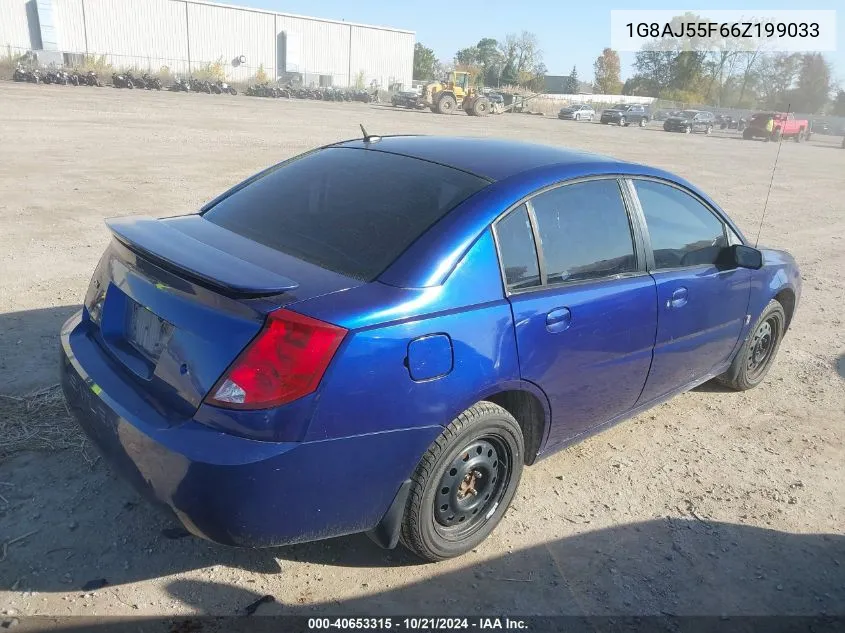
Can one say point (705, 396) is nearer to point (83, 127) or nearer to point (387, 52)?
point (83, 127)

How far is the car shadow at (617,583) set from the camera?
256 cm

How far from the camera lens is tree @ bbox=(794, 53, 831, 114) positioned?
62594 mm

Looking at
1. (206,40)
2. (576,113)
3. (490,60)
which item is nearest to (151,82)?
(206,40)

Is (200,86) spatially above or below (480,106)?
above

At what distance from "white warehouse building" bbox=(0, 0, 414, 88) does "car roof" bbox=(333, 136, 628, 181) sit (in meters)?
59.9

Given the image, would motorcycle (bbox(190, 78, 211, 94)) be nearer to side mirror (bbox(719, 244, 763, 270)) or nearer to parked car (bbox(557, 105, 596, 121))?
parked car (bbox(557, 105, 596, 121))

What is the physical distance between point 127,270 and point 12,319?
9.03 feet

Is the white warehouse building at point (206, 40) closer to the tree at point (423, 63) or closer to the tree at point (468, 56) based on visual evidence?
the tree at point (423, 63)

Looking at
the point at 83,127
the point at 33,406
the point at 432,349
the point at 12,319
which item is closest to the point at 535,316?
the point at 432,349

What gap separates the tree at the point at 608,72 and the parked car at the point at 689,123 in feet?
181

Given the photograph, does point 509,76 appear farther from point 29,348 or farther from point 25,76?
point 29,348

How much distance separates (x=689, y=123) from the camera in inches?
1801

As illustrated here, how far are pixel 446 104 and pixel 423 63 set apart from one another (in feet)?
214

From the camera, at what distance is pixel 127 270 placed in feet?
8.83
